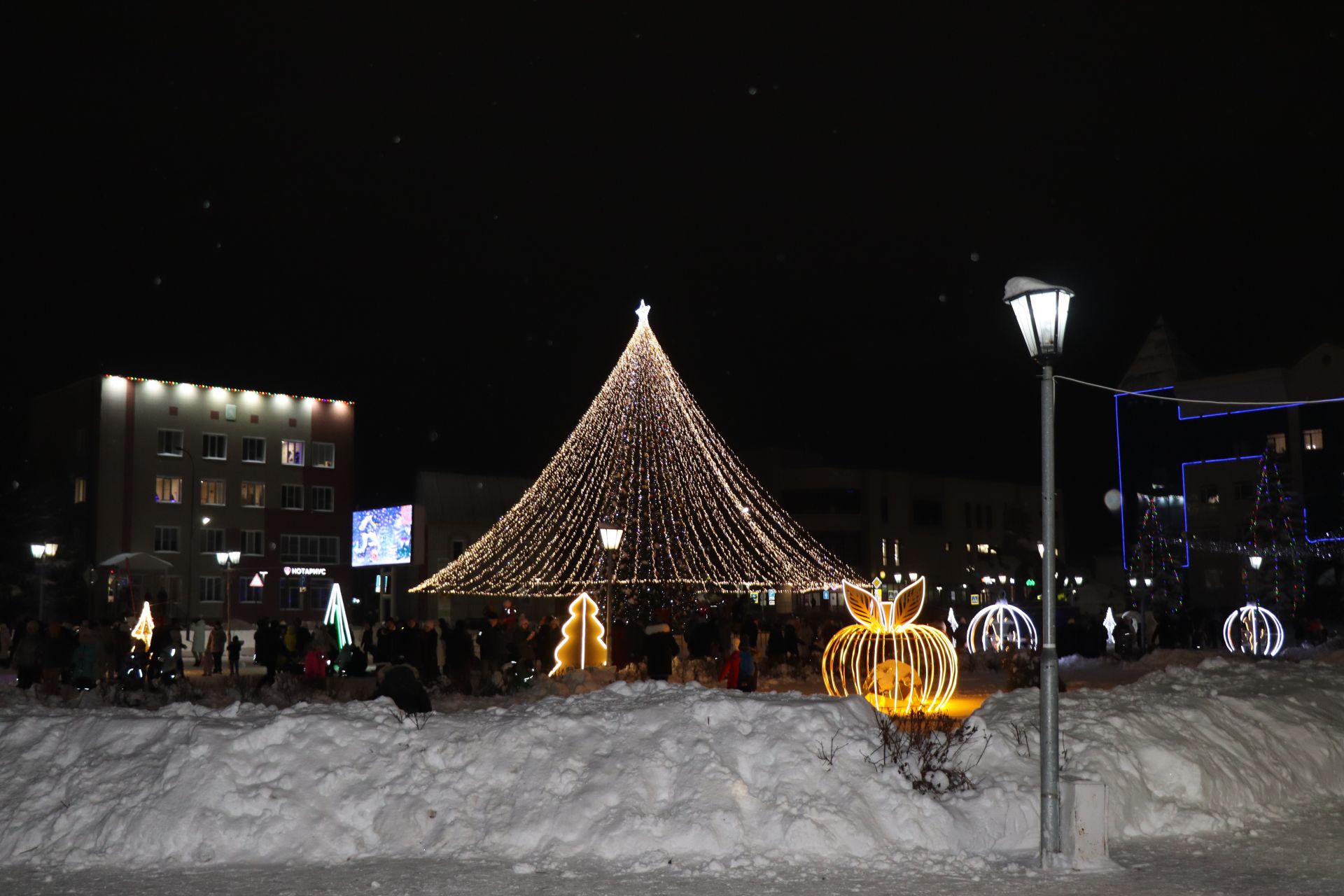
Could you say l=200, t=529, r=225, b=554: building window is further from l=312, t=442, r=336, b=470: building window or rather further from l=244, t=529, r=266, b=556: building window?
l=312, t=442, r=336, b=470: building window

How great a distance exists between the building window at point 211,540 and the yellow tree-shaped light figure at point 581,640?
3864 centimetres

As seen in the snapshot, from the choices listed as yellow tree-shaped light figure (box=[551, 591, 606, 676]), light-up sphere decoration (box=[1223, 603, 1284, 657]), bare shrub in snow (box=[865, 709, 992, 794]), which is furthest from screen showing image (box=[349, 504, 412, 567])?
bare shrub in snow (box=[865, 709, 992, 794])

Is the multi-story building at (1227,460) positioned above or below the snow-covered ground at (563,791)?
above

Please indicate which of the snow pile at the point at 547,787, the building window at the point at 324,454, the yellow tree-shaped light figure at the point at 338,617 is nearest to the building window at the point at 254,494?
the building window at the point at 324,454

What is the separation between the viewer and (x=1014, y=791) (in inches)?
387

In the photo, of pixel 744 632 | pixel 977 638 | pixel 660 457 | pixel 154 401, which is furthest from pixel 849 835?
pixel 154 401

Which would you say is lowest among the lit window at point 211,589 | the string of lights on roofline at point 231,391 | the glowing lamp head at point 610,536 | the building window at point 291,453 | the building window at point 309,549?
the lit window at point 211,589

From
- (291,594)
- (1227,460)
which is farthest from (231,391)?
(1227,460)

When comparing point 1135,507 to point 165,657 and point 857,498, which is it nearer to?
point 857,498

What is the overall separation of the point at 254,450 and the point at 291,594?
22.7 feet

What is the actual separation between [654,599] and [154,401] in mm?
33299

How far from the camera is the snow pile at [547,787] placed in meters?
8.98

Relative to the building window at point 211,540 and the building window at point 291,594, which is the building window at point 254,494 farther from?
the building window at point 291,594

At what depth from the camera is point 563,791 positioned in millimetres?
9453
